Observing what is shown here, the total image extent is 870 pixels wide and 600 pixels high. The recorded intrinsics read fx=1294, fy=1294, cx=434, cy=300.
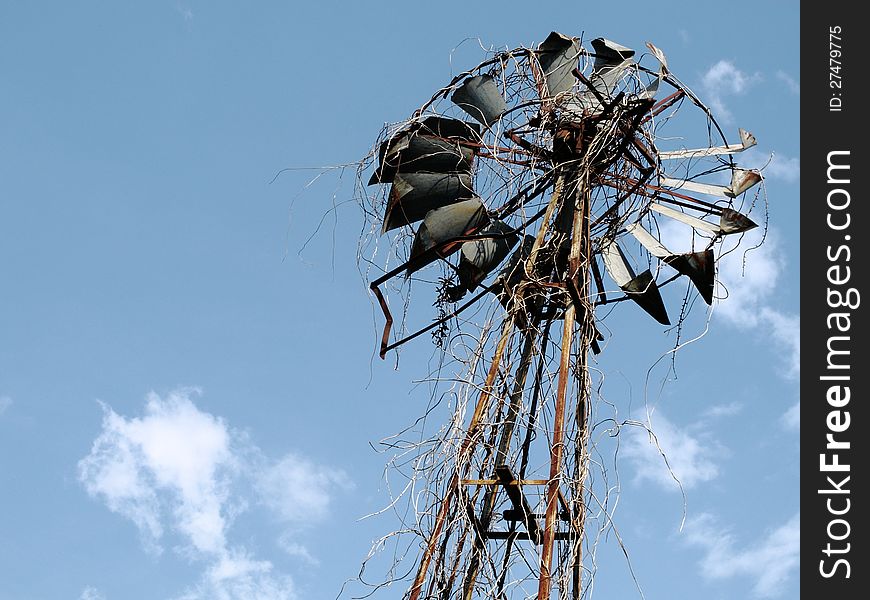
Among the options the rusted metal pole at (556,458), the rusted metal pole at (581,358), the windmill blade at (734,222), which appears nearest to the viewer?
the rusted metal pole at (556,458)

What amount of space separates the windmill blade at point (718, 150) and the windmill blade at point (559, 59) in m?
0.54

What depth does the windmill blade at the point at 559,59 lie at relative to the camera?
18.7ft

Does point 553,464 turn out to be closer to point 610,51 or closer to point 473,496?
point 473,496

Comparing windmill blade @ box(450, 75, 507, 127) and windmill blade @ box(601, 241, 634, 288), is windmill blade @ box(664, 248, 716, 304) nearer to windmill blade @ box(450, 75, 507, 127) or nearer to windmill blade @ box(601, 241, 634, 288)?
windmill blade @ box(601, 241, 634, 288)

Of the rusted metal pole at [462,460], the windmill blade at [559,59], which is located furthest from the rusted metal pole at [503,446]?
the windmill blade at [559,59]

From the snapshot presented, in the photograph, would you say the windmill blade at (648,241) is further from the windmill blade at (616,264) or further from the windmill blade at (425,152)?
the windmill blade at (425,152)

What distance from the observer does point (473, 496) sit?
4.74 m

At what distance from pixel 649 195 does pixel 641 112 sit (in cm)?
47

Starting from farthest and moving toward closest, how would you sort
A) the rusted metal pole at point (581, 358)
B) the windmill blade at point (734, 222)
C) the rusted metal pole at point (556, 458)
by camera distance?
the windmill blade at point (734, 222) → the rusted metal pole at point (581, 358) → the rusted metal pole at point (556, 458)

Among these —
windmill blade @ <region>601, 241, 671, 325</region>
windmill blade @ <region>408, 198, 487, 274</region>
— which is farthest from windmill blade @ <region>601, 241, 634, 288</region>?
windmill blade @ <region>408, 198, 487, 274</region>

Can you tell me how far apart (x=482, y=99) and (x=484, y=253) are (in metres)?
0.67

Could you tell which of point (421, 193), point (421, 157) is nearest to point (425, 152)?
point (421, 157)
